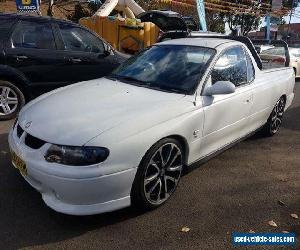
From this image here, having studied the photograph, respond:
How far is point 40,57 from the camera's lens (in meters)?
6.34

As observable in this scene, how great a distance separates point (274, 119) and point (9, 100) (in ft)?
14.3

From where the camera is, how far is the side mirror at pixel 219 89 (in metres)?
3.90

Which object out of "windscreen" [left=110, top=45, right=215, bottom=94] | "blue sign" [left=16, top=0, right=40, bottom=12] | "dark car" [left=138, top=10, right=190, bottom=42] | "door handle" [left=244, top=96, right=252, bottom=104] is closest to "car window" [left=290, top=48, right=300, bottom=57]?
"dark car" [left=138, top=10, right=190, bottom=42]

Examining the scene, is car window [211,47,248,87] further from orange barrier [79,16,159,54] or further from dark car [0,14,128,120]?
orange barrier [79,16,159,54]

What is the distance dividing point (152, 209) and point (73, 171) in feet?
3.19

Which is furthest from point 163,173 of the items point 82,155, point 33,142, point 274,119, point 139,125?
point 274,119

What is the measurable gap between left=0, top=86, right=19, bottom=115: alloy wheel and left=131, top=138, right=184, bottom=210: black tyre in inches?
144

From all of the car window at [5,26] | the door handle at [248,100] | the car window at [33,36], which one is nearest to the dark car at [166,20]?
the car window at [33,36]

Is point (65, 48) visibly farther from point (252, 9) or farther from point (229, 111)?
point (252, 9)

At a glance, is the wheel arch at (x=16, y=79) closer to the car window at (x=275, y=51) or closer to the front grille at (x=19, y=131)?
the front grille at (x=19, y=131)

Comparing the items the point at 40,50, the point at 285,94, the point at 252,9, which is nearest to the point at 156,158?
the point at 285,94

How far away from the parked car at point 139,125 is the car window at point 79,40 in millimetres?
2300

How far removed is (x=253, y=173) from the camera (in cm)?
461

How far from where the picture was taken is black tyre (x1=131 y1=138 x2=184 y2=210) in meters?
3.30
